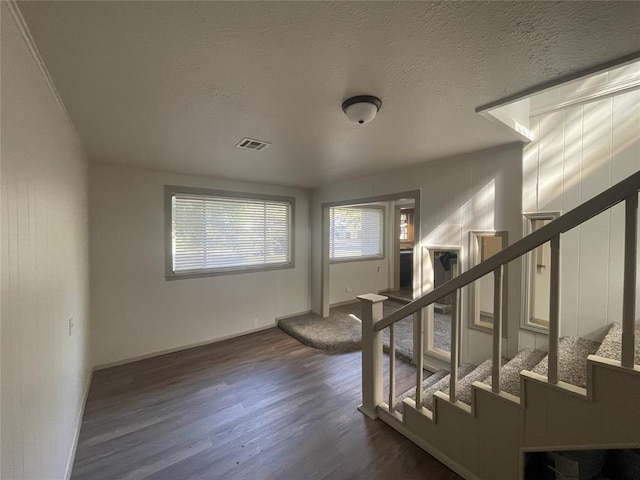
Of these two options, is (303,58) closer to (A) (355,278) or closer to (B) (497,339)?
(B) (497,339)

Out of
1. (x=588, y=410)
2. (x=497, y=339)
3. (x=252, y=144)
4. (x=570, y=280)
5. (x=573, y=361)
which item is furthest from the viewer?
(x=252, y=144)

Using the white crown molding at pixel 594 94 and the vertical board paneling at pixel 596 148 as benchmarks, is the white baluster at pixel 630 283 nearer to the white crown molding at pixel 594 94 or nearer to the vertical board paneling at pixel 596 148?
the vertical board paneling at pixel 596 148

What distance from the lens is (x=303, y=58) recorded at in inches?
45.8

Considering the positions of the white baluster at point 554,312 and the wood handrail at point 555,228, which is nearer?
the wood handrail at point 555,228

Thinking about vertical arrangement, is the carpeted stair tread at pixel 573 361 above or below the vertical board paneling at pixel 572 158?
below

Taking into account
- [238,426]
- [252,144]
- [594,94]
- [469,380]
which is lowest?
[238,426]

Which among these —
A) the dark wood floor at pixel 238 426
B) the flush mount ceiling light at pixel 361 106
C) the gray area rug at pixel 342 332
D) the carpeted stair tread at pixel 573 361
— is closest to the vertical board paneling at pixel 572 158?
the carpeted stair tread at pixel 573 361

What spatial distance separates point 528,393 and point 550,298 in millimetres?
524

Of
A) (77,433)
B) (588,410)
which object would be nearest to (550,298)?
(588,410)

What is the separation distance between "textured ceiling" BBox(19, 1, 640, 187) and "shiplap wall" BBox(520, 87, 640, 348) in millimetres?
634

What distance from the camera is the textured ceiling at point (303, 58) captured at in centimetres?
93

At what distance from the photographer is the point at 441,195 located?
9.50 ft

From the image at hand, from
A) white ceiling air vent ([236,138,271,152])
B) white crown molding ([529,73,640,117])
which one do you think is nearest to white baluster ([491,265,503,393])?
white crown molding ([529,73,640,117])

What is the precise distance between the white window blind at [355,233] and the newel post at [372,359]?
118 inches
